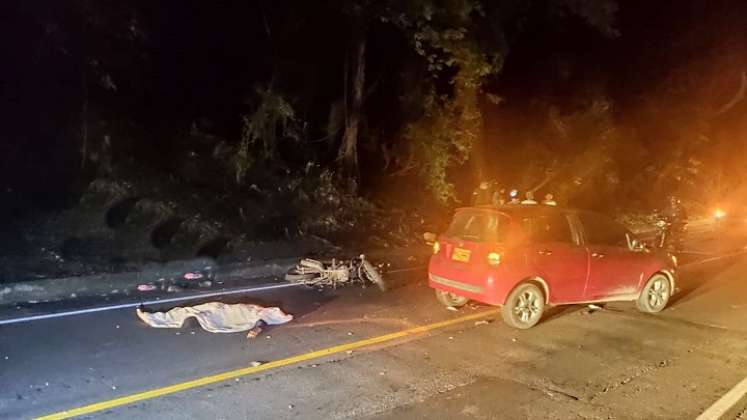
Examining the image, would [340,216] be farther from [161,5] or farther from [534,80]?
[534,80]

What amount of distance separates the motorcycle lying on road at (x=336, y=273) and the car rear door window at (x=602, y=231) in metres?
3.33

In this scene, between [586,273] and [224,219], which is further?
[224,219]

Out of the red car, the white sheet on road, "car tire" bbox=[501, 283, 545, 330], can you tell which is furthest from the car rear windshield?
the white sheet on road

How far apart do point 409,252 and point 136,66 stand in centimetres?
810

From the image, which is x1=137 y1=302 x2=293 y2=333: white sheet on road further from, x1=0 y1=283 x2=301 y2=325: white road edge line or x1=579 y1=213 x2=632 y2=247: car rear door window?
x1=579 y1=213 x2=632 y2=247: car rear door window

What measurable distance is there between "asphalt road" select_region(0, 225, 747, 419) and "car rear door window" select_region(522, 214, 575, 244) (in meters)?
1.12

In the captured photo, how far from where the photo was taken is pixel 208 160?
17234mm

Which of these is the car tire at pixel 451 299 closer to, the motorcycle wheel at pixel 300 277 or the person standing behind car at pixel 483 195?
the motorcycle wheel at pixel 300 277

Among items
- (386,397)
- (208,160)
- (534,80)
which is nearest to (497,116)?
(534,80)

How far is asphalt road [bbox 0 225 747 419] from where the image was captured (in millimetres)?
5508

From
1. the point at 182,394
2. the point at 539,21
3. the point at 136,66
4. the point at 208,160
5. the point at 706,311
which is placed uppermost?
the point at 539,21

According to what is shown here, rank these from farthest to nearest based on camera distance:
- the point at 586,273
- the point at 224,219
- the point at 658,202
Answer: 1. the point at 658,202
2. the point at 224,219
3. the point at 586,273

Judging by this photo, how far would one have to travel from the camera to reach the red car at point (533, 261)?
809 centimetres

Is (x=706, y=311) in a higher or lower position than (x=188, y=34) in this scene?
lower
